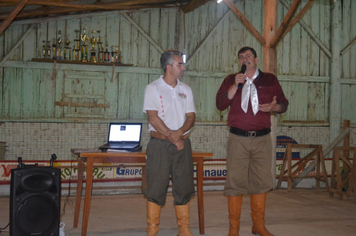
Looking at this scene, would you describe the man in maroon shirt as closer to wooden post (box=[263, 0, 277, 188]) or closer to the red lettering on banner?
wooden post (box=[263, 0, 277, 188])

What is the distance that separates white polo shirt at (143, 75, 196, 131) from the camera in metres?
4.04

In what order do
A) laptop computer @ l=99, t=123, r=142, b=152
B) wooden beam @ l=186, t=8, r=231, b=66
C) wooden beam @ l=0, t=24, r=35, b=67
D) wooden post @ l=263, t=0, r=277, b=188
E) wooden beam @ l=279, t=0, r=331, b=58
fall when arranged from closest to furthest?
laptop computer @ l=99, t=123, r=142, b=152
wooden post @ l=263, t=0, r=277, b=188
wooden beam @ l=0, t=24, r=35, b=67
wooden beam @ l=186, t=8, r=231, b=66
wooden beam @ l=279, t=0, r=331, b=58

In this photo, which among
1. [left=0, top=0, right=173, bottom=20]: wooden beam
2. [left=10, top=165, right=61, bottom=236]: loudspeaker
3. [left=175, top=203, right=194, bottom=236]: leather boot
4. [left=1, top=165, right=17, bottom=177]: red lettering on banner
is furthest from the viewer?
[left=0, top=0, right=173, bottom=20]: wooden beam

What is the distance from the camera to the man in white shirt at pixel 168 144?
396 cm

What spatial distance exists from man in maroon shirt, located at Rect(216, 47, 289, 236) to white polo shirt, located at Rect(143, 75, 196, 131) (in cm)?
46

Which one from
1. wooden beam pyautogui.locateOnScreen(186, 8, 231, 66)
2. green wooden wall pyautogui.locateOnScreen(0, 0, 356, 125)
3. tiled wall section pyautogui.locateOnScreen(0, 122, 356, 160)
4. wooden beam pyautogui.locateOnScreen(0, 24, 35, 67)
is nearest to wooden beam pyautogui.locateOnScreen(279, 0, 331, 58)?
green wooden wall pyautogui.locateOnScreen(0, 0, 356, 125)

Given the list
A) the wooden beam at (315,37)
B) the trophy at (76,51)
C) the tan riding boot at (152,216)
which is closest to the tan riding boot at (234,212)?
the tan riding boot at (152,216)

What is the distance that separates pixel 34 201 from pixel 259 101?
2.18m

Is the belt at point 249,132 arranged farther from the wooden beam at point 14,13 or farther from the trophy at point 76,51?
the trophy at point 76,51

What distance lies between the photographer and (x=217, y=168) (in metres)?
8.43

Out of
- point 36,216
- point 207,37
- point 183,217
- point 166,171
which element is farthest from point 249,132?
point 207,37

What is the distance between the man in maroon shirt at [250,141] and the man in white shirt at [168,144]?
41 cm

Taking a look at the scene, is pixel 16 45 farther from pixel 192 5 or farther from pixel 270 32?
pixel 270 32

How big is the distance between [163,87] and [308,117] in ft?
25.1
